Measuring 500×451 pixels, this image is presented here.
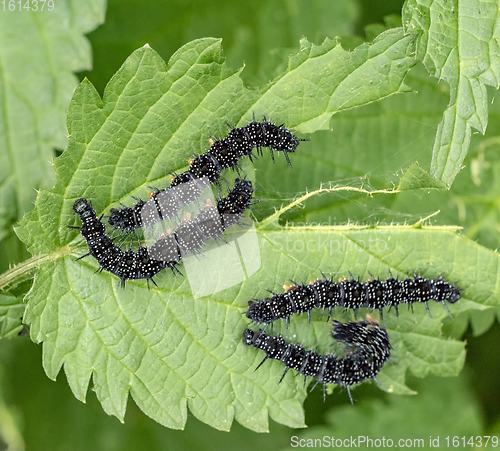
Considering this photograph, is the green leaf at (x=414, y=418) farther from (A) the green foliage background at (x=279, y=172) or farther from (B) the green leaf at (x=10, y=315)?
(B) the green leaf at (x=10, y=315)

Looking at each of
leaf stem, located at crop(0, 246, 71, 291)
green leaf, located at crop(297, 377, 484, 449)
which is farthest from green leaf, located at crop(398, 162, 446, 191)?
leaf stem, located at crop(0, 246, 71, 291)

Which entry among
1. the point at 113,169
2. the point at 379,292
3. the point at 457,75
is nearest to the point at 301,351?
the point at 379,292

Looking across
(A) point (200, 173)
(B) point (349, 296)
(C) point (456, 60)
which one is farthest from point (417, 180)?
(A) point (200, 173)

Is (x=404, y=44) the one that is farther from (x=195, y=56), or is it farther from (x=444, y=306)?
(x=444, y=306)

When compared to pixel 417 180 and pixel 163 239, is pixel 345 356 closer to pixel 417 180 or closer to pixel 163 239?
pixel 417 180

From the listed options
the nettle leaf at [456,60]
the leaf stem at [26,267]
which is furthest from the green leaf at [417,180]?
the leaf stem at [26,267]

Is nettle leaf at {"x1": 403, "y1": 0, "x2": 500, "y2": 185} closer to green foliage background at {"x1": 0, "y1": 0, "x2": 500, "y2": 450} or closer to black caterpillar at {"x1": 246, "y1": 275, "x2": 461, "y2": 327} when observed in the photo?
green foliage background at {"x1": 0, "y1": 0, "x2": 500, "y2": 450}
